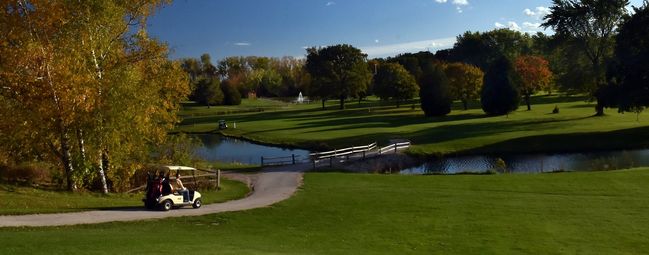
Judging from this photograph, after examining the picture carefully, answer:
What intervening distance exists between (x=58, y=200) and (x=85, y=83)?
4943mm

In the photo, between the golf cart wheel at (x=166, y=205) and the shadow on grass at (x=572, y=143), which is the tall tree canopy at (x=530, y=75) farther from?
the golf cart wheel at (x=166, y=205)

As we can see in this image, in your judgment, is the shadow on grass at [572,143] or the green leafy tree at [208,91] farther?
the green leafy tree at [208,91]

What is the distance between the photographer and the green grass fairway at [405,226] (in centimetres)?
1623

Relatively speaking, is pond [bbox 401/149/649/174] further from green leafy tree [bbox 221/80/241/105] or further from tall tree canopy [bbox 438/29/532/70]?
tall tree canopy [bbox 438/29/532/70]

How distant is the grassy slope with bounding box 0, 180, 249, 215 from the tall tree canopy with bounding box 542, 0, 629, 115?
64.5m

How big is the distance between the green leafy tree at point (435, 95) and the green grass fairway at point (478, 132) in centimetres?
233

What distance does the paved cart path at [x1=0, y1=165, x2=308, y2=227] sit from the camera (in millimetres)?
19125

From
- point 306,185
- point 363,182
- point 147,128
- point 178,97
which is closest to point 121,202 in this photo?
point 147,128

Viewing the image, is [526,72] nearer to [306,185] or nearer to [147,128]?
[306,185]

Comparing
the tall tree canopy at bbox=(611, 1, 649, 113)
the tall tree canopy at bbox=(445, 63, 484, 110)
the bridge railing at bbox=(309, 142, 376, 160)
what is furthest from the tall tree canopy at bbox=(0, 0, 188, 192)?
the tall tree canopy at bbox=(445, 63, 484, 110)

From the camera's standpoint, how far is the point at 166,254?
1397 cm

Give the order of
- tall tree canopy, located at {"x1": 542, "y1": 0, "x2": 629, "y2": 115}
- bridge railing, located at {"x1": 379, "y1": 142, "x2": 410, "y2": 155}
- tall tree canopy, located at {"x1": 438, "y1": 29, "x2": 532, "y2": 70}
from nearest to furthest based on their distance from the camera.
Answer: bridge railing, located at {"x1": 379, "y1": 142, "x2": 410, "y2": 155} → tall tree canopy, located at {"x1": 542, "y1": 0, "x2": 629, "y2": 115} → tall tree canopy, located at {"x1": 438, "y1": 29, "x2": 532, "y2": 70}

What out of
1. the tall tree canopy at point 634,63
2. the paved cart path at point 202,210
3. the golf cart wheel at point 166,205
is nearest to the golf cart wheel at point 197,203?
the paved cart path at point 202,210

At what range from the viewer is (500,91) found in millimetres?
79625
